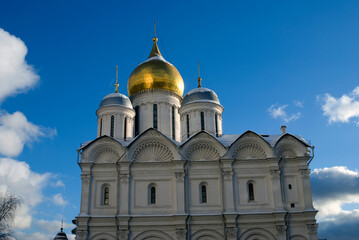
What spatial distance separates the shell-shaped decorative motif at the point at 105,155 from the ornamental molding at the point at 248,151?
6383 millimetres

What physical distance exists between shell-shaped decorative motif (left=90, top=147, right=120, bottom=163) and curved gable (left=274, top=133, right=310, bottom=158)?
8635 mm

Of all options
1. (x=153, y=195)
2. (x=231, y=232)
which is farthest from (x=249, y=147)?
(x=153, y=195)

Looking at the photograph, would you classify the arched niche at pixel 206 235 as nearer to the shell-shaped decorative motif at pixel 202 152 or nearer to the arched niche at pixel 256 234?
the arched niche at pixel 256 234

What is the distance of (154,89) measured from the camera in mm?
26484

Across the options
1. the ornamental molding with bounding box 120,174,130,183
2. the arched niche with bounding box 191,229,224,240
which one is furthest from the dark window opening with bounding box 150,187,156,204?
the arched niche with bounding box 191,229,224,240

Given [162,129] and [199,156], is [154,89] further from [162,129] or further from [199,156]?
[199,156]

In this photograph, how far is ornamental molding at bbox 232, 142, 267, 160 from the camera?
21109mm

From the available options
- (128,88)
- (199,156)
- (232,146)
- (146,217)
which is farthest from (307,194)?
(128,88)

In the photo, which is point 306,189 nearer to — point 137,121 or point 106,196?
point 106,196

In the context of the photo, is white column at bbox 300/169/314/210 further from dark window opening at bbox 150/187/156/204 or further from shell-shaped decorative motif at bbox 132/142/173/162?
dark window opening at bbox 150/187/156/204

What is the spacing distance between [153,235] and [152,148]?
455 cm

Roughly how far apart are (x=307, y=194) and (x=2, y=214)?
15038 millimetres

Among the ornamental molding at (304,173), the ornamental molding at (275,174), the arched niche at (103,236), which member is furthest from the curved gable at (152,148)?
the ornamental molding at (304,173)

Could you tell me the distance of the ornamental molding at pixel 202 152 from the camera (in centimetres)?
2112
